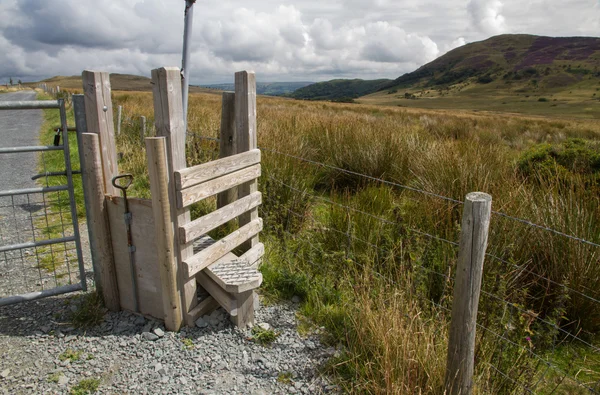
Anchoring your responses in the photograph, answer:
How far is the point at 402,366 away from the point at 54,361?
2341 millimetres

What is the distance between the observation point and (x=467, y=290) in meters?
2.12

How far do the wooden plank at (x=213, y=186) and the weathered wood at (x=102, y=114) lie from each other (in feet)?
2.61

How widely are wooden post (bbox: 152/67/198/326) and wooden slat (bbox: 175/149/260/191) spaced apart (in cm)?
7

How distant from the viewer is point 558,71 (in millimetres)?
93125

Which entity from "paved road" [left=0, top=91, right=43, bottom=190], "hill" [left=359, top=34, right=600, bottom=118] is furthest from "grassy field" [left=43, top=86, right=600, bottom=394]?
"hill" [left=359, top=34, right=600, bottom=118]

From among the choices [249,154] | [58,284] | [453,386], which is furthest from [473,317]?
[58,284]

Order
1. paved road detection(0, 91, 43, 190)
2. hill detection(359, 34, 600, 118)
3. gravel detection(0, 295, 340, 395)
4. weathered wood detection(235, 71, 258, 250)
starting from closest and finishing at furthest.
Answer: gravel detection(0, 295, 340, 395) → weathered wood detection(235, 71, 258, 250) → paved road detection(0, 91, 43, 190) → hill detection(359, 34, 600, 118)

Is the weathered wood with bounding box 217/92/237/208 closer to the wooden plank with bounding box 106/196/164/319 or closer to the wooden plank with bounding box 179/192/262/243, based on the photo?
the wooden plank with bounding box 179/192/262/243

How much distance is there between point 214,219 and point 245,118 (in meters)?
1.07

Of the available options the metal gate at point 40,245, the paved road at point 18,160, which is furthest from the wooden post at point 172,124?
the paved road at point 18,160

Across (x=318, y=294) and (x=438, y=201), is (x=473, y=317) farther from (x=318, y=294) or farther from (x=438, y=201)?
(x=438, y=201)

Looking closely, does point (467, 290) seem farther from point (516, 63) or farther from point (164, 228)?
point (516, 63)

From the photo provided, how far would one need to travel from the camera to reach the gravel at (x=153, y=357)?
265 cm

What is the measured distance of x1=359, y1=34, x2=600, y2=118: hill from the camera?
6962 cm
